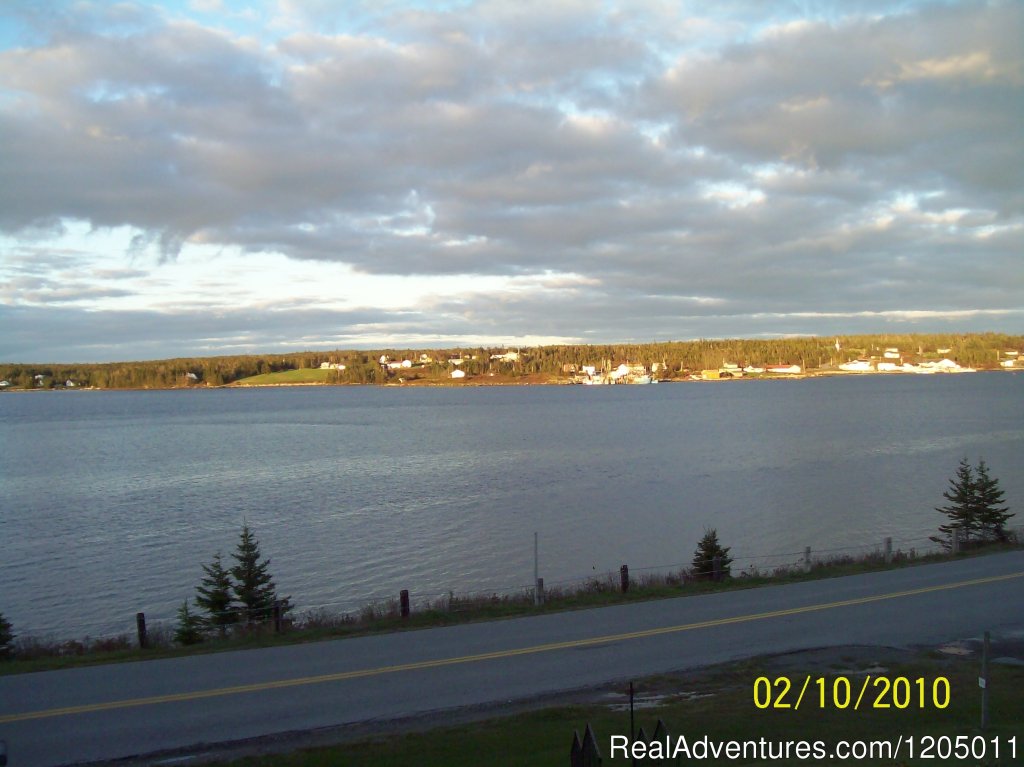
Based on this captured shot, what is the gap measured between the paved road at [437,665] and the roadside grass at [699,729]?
1.12m

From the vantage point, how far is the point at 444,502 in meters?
47.0

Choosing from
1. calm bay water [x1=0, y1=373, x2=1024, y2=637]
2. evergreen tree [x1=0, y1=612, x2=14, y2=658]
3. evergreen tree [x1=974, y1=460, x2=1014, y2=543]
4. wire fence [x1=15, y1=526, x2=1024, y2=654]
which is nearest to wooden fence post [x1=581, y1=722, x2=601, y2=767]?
wire fence [x1=15, y1=526, x2=1024, y2=654]

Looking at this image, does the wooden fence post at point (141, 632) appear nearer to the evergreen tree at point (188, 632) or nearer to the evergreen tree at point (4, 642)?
the evergreen tree at point (188, 632)

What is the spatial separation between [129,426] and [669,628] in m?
128

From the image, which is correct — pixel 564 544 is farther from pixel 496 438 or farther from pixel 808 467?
pixel 496 438

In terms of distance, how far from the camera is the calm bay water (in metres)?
31.5

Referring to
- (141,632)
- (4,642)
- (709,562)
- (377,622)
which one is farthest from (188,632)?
(709,562)

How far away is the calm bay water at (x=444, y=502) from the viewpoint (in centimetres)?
3145

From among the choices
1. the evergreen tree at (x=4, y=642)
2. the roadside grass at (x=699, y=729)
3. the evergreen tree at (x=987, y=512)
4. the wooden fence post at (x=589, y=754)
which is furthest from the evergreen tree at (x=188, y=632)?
the evergreen tree at (x=987, y=512)

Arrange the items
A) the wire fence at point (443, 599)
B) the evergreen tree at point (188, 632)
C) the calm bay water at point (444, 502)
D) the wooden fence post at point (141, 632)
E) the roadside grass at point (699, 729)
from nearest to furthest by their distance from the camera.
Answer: the roadside grass at point (699, 729)
the wooden fence post at point (141, 632)
the evergreen tree at point (188, 632)
the wire fence at point (443, 599)
the calm bay water at point (444, 502)

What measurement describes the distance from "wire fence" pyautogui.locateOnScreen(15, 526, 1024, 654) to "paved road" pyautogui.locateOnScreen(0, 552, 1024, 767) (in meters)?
2.93

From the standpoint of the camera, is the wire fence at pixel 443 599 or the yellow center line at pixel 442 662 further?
the wire fence at pixel 443 599

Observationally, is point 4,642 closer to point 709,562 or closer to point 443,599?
point 443,599

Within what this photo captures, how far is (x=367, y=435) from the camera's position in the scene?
317 ft
